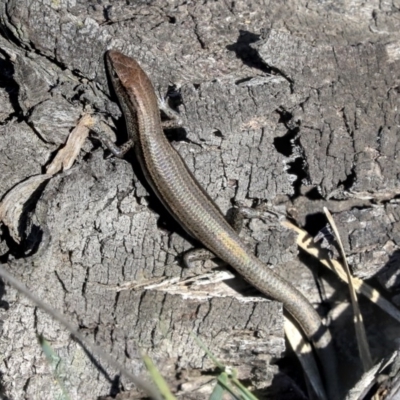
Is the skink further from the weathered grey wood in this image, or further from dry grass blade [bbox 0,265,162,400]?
dry grass blade [bbox 0,265,162,400]

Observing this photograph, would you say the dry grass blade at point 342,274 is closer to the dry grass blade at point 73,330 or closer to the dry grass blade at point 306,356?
the dry grass blade at point 306,356

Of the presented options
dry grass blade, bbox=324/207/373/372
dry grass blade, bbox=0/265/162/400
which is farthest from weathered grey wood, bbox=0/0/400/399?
dry grass blade, bbox=0/265/162/400

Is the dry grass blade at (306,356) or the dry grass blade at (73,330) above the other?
the dry grass blade at (73,330)

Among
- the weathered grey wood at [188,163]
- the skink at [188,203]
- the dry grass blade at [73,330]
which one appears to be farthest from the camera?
the skink at [188,203]

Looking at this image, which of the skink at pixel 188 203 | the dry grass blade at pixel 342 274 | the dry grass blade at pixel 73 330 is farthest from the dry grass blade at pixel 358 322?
the dry grass blade at pixel 73 330

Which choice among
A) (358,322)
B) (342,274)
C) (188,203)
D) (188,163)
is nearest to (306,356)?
(358,322)

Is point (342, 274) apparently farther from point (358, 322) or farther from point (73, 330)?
point (73, 330)

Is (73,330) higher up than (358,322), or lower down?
higher up
